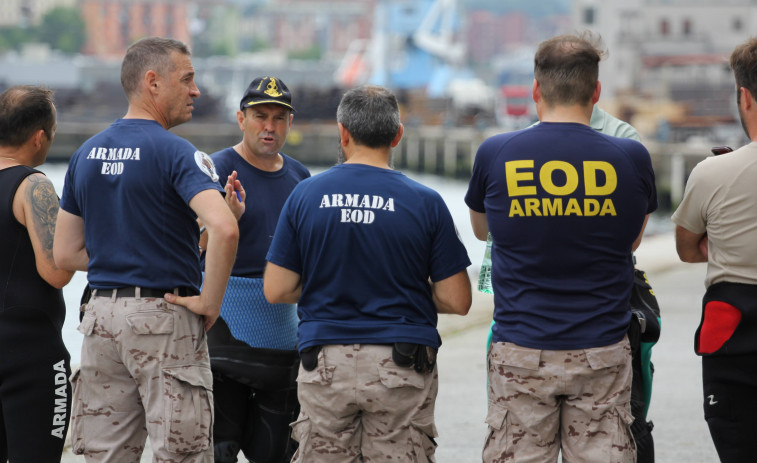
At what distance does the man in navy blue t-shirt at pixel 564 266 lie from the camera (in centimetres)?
337

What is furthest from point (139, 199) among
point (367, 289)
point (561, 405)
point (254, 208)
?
point (561, 405)

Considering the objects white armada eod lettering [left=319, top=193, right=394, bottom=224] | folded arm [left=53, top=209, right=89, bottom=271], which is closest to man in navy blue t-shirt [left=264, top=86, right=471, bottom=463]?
white armada eod lettering [left=319, top=193, right=394, bottom=224]

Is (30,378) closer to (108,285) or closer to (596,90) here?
(108,285)

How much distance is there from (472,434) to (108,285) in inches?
126

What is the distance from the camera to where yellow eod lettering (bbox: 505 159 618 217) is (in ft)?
11.0

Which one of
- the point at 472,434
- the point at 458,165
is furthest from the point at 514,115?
the point at 472,434

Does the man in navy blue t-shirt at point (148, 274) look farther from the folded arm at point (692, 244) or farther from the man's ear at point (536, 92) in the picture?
the folded arm at point (692, 244)

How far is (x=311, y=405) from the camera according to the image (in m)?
3.54

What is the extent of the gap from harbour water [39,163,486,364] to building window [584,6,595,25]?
4487 cm

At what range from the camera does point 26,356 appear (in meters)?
3.77

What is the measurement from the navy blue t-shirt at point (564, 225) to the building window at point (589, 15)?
94535 millimetres

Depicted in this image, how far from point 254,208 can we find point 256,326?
0.51m

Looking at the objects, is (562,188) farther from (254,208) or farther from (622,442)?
(254,208)

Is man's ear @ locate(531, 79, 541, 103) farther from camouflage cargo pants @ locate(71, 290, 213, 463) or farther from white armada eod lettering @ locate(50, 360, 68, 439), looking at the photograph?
white armada eod lettering @ locate(50, 360, 68, 439)
